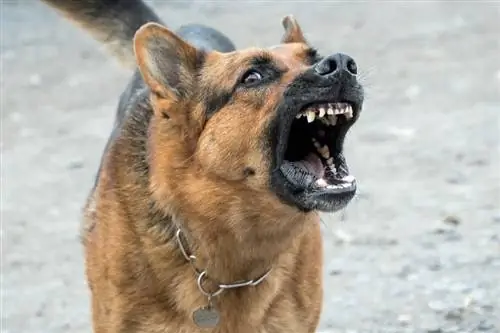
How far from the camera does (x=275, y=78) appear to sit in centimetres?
368

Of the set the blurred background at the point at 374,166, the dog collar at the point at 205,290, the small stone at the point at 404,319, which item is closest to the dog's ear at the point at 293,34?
the blurred background at the point at 374,166

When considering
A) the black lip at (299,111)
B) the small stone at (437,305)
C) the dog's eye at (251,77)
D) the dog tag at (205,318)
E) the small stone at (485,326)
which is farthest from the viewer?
the small stone at (437,305)

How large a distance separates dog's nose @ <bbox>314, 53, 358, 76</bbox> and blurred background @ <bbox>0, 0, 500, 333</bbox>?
49 centimetres

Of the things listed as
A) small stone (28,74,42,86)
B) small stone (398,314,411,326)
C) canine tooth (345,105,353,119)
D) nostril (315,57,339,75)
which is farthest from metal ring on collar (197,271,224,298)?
small stone (28,74,42,86)

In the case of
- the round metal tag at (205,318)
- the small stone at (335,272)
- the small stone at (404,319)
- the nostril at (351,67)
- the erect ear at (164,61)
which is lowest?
the small stone at (335,272)

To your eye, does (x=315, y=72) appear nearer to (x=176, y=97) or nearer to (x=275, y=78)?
(x=275, y=78)

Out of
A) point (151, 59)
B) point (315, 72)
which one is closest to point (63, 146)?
point (151, 59)

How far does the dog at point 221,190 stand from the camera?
3.58 m

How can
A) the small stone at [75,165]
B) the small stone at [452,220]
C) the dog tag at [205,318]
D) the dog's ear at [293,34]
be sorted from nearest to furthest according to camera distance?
the dog tag at [205,318] < the dog's ear at [293,34] < the small stone at [452,220] < the small stone at [75,165]

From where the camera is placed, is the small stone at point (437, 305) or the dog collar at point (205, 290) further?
the small stone at point (437, 305)

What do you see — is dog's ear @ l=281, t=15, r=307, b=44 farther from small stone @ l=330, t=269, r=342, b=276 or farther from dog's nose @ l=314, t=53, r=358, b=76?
small stone @ l=330, t=269, r=342, b=276

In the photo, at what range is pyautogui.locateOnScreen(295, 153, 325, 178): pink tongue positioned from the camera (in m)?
3.62

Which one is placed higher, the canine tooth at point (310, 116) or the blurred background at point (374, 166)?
the canine tooth at point (310, 116)

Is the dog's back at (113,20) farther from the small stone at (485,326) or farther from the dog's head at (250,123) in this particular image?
the small stone at (485,326)
